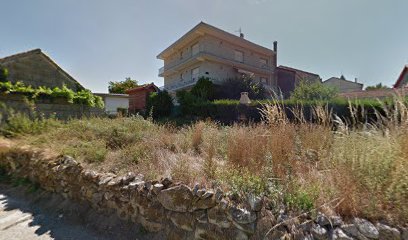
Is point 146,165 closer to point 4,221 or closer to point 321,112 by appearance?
point 4,221

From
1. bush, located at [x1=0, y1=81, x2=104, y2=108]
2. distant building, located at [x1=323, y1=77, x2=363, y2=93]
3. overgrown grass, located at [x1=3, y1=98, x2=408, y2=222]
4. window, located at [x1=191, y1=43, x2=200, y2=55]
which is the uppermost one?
window, located at [x1=191, y1=43, x2=200, y2=55]

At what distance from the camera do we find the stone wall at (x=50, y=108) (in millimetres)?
9010

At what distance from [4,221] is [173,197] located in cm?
329

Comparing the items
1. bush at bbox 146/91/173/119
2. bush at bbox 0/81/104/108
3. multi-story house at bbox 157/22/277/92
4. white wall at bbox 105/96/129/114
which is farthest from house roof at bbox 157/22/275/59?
bush at bbox 0/81/104/108

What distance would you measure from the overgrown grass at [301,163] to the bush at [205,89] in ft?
47.7

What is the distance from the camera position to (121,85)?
41156mm

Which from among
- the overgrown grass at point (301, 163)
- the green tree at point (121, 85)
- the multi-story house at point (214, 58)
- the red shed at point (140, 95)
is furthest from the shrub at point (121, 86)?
the overgrown grass at point (301, 163)

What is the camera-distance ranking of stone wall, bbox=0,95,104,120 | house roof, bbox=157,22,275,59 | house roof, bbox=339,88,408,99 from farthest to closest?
house roof, bbox=157,22,275,59 → stone wall, bbox=0,95,104,120 → house roof, bbox=339,88,408,99

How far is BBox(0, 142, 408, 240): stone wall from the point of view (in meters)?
2.06

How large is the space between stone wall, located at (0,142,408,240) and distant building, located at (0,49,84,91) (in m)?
9.63

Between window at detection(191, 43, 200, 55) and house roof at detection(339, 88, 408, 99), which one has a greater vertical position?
window at detection(191, 43, 200, 55)

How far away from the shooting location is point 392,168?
2.43 metres

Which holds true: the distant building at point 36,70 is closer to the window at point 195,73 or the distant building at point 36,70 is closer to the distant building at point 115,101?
the window at point 195,73

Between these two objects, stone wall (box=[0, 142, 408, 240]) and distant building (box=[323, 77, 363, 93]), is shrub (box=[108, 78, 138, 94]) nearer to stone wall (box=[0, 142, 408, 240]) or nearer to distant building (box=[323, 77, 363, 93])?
distant building (box=[323, 77, 363, 93])
